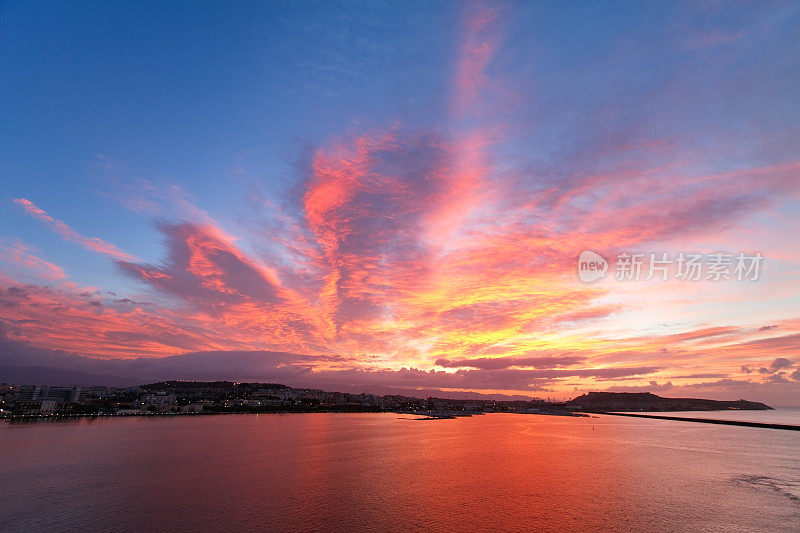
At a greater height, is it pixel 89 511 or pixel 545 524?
pixel 545 524

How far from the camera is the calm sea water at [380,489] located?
31.2m

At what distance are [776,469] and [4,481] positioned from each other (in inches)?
3755

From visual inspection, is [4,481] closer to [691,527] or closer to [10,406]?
[691,527]

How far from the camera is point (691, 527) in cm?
3120

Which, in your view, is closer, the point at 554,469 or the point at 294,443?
the point at 554,469

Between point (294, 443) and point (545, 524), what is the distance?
58762 millimetres

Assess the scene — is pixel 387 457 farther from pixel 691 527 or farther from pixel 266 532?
pixel 691 527

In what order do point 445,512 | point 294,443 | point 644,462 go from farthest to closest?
point 294,443 → point 644,462 → point 445,512

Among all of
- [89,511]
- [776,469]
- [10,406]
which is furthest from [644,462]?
[10,406]

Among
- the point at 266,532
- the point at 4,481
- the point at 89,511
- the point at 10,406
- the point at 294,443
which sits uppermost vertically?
the point at 266,532

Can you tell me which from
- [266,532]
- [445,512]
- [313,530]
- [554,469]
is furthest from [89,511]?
[554,469]

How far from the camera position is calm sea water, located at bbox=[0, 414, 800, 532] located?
102ft

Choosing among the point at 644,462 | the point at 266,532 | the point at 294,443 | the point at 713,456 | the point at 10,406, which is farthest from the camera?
the point at 10,406

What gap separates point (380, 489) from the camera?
4131cm
